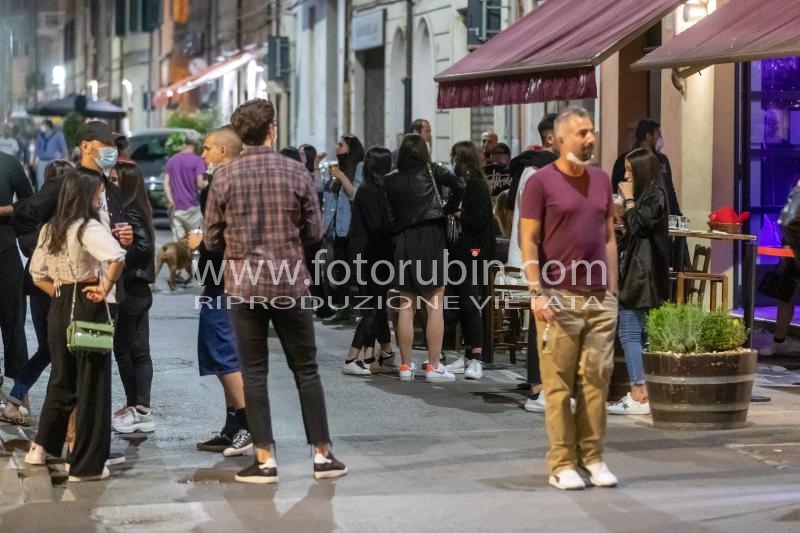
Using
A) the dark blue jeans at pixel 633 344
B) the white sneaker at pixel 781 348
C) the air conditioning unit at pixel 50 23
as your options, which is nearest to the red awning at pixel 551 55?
the white sneaker at pixel 781 348

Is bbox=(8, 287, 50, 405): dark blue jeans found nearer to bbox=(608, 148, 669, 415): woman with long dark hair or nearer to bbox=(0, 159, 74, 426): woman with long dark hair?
bbox=(0, 159, 74, 426): woman with long dark hair

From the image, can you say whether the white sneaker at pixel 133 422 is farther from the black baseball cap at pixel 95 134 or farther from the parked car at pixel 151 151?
the parked car at pixel 151 151

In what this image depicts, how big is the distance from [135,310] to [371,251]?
3110 millimetres

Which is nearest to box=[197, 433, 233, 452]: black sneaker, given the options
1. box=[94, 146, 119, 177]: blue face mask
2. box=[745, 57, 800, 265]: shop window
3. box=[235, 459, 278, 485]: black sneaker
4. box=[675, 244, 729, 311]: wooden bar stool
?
box=[235, 459, 278, 485]: black sneaker

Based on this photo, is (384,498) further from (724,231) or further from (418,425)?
(724,231)

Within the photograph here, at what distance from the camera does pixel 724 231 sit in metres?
12.1

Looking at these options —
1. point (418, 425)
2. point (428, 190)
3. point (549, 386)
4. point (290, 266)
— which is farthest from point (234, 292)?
point (428, 190)

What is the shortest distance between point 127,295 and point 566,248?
2.99m

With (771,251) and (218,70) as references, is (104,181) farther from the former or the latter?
(218,70)

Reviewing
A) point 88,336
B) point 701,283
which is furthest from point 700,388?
point 701,283

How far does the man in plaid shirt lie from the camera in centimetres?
811

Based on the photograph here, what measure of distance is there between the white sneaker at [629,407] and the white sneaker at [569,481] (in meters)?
2.39

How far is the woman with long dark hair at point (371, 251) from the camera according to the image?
12.3 meters

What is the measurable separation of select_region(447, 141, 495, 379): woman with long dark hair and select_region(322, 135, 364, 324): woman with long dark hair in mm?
2981
